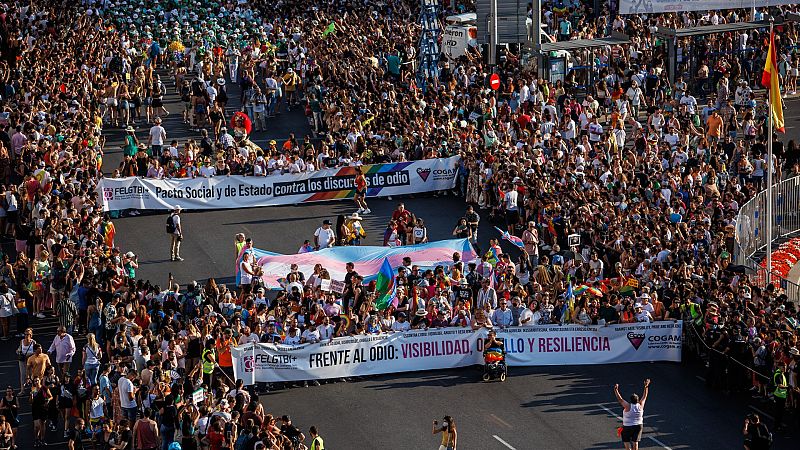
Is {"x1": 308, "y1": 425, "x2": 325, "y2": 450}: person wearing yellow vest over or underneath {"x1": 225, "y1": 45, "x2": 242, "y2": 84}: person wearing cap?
underneath

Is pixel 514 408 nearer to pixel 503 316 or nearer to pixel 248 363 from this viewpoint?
pixel 503 316

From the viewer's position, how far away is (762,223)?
34031 mm

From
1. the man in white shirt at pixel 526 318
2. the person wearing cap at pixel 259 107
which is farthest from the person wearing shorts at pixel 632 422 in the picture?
the person wearing cap at pixel 259 107

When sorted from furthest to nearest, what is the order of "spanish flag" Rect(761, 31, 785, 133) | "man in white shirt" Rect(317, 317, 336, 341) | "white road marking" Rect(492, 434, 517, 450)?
"spanish flag" Rect(761, 31, 785, 133) → "man in white shirt" Rect(317, 317, 336, 341) → "white road marking" Rect(492, 434, 517, 450)

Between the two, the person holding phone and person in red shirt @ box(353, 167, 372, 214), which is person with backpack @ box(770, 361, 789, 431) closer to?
the person holding phone

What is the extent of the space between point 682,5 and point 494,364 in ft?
86.2

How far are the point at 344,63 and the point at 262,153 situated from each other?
9.02m

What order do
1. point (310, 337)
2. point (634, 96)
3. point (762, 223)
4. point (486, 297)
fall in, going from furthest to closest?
point (634, 96)
point (762, 223)
point (486, 297)
point (310, 337)

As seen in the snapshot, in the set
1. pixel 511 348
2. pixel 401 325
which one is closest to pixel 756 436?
pixel 511 348

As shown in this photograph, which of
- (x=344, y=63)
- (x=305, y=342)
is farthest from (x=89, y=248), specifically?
Answer: (x=344, y=63)

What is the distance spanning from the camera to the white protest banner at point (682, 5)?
5034 cm

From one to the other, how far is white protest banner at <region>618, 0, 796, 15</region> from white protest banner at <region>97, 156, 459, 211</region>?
13589mm

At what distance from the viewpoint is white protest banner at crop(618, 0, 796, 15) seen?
5034cm

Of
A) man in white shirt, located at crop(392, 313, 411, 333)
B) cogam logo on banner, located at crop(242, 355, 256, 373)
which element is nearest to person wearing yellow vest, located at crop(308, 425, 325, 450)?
cogam logo on banner, located at crop(242, 355, 256, 373)
